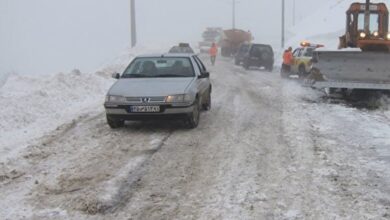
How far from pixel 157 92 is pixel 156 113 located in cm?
40

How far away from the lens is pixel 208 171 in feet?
24.6

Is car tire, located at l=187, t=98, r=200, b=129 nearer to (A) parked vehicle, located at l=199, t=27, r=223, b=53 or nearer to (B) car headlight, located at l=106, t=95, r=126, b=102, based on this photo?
(B) car headlight, located at l=106, t=95, r=126, b=102

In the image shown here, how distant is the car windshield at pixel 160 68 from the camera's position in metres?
11.4

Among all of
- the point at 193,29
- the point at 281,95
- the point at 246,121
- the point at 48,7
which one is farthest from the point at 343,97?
the point at 48,7

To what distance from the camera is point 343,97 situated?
54.0 ft

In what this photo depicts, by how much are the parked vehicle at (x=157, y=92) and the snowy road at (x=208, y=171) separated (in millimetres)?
357

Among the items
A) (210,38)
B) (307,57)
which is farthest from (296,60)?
(210,38)

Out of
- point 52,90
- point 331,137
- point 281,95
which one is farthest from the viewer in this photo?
point 281,95

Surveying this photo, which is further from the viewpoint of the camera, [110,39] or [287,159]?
[110,39]

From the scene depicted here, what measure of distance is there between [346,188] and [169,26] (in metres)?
117

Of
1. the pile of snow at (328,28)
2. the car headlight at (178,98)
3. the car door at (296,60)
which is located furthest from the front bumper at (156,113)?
the pile of snow at (328,28)

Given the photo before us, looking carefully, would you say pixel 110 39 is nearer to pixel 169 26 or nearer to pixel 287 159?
pixel 169 26

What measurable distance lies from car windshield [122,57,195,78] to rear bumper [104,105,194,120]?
1.32m

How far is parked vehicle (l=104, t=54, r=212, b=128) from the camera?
10148 millimetres
